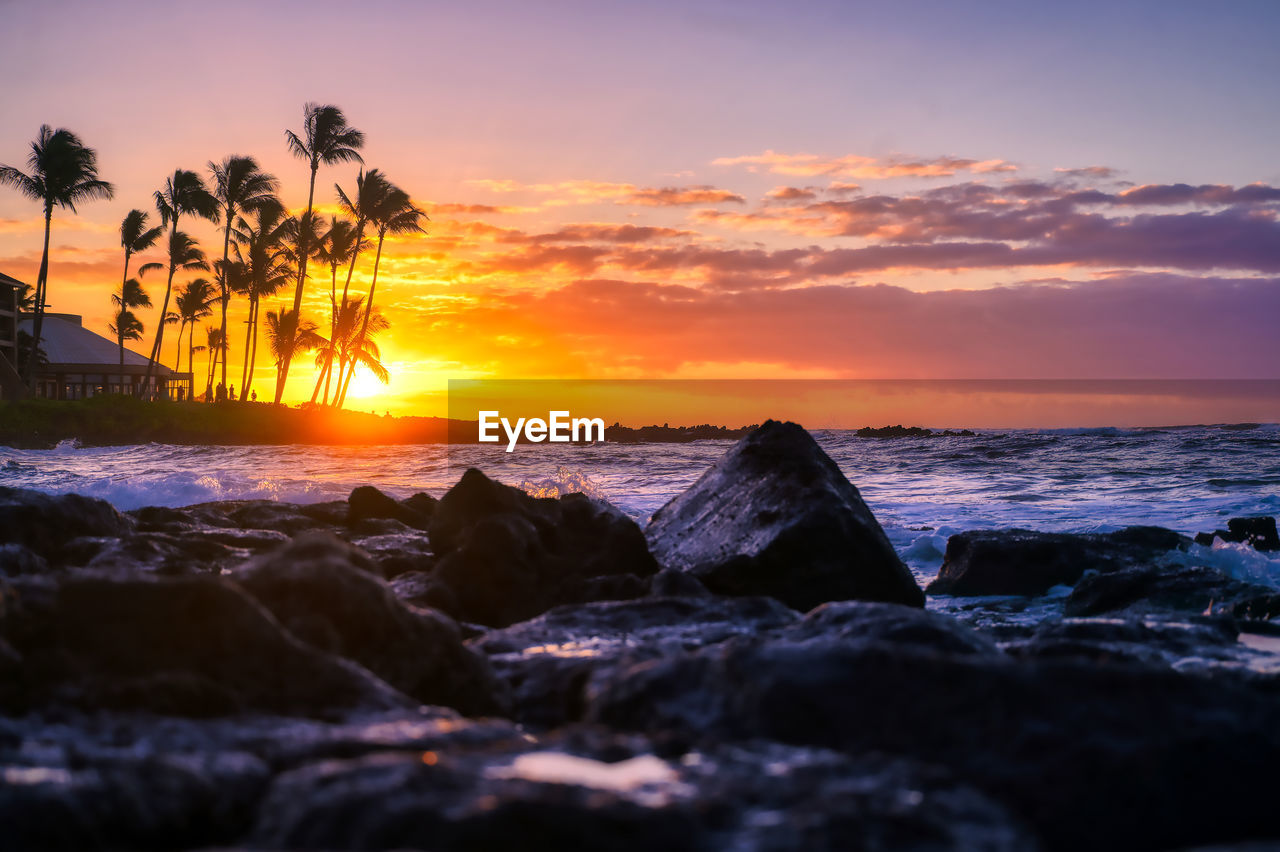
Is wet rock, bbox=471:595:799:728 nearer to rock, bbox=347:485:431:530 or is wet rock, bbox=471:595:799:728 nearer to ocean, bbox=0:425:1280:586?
rock, bbox=347:485:431:530

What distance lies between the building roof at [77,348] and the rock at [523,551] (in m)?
55.7

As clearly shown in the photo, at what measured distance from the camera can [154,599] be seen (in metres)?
2.57

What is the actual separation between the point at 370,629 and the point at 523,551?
8.82 feet

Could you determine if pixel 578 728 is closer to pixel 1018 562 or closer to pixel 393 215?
pixel 1018 562

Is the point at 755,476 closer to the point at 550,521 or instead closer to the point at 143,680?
the point at 550,521

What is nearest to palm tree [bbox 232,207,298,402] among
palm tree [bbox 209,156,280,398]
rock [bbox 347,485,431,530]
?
palm tree [bbox 209,156,280,398]

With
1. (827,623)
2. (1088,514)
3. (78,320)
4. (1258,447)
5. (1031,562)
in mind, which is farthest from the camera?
(78,320)

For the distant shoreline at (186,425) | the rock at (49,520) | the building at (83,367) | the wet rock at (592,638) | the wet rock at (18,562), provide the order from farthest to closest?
the building at (83,367)
the distant shoreline at (186,425)
the rock at (49,520)
the wet rock at (18,562)
the wet rock at (592,638)

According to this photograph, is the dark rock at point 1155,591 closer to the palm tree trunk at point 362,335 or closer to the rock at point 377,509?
the rock at point 377,509

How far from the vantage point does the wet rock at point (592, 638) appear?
3.15 m

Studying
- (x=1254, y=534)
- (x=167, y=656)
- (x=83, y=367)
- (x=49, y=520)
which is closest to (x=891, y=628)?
(x=167, y=656)

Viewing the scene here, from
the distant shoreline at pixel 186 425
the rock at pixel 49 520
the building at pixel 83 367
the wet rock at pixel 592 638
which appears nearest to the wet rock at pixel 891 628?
the wet rock at pixel 592 638

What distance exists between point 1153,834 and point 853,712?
2.22ft

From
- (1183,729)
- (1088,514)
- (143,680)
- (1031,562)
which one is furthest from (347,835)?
(1088,514)
